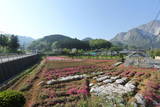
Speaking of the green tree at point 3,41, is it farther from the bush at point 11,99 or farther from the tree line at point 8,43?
the bush at point 11,99

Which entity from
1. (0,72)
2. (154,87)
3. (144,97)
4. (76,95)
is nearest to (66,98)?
(76,95)

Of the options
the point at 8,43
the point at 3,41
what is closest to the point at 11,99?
the point at 3,41

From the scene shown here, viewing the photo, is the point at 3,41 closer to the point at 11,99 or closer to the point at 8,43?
the point at 8,43

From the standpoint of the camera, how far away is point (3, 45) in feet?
225

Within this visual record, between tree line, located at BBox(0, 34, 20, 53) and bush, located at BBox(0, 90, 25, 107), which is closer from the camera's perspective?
bush, located at BBox(0, 90, 25, 107)

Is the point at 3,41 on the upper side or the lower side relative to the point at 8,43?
upper

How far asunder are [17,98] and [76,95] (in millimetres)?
3187

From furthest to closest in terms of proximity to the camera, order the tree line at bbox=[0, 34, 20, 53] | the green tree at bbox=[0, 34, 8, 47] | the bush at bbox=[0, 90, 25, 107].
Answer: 1. the tree line at bbox=[0, 34, 20, 53]
2. the green tree at bbox=[0, 34, 8, 47]
3. the bush at bbox=[0, 90, 25, 107]

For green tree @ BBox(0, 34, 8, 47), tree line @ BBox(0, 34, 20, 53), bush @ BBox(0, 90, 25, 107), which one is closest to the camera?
bush @ BBox(0, 90, 25, 107)

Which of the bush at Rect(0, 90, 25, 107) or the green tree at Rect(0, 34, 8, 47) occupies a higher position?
the green tree at Rect(0, 34, 8, 47)

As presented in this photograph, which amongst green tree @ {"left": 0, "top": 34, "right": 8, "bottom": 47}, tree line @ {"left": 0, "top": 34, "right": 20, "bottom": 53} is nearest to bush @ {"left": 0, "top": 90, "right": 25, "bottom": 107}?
tree line @ {"left": 0, "top": 34, "right": 20, "bottom": 53}

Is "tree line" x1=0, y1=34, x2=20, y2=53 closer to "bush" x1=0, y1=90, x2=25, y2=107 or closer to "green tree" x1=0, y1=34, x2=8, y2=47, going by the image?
"green tree" x1=0, y1=34, x2=8, y2=47

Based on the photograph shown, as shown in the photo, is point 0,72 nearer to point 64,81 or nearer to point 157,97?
point 64,81

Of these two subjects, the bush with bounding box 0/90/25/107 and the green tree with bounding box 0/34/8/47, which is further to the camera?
the green tree with bounding box 0/34/8/47
